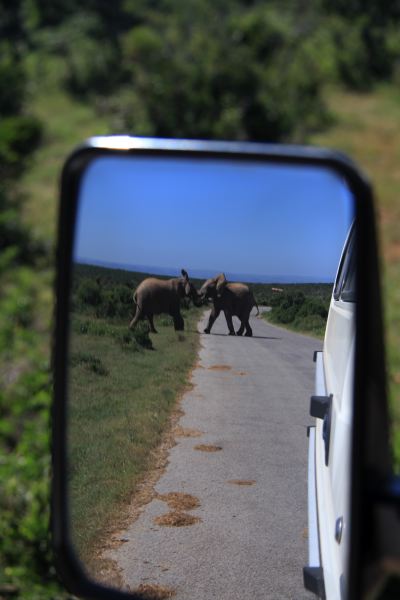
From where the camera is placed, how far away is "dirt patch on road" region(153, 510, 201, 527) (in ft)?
4.61

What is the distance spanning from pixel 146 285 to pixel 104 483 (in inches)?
13.7

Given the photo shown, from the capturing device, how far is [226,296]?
1.37 meters

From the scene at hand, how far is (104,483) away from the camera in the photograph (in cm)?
150

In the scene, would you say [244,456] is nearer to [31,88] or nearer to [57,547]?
[57,547]

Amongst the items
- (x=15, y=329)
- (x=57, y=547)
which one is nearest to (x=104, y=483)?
(x=57, y=547)

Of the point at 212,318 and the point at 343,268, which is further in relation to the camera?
the point at 343,268

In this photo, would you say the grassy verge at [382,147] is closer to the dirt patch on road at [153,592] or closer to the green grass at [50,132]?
the green grass at [50,132]

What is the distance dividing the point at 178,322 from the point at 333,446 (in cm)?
31

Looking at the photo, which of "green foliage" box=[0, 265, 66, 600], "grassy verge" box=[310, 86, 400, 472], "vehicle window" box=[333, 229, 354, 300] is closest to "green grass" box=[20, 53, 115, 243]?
"grassy verge" box=[310, 86, 400, 472]

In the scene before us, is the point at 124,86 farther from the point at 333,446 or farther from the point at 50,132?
the point at 333,446

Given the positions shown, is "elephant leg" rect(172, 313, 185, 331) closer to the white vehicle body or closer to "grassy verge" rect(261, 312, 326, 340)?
"grassy verge" rect(261, 312, 326, 340)

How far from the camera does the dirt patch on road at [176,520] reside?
1405 mm

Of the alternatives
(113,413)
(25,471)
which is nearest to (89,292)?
(113,413)

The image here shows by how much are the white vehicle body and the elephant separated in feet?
0.81
